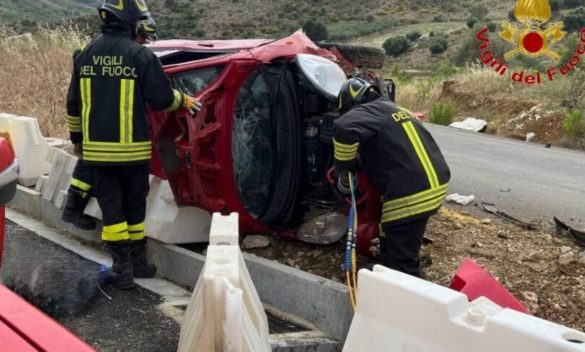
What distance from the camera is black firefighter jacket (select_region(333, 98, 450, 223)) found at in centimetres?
364

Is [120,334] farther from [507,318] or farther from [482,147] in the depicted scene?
[482,147]

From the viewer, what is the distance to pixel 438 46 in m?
40.0

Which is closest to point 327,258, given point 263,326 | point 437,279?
point 437,279

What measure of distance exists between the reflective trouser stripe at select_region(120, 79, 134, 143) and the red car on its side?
0.31 metres

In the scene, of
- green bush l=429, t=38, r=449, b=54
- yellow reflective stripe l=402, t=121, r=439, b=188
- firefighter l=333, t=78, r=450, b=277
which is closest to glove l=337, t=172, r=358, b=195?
firefighter l=333, t=78, r=450, b=277

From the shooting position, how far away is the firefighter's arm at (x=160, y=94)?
3.98 m

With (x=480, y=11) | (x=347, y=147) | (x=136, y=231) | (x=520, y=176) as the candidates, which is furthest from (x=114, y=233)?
(x=480, y=11)

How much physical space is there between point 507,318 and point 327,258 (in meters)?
2.27

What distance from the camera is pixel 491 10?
4859cm

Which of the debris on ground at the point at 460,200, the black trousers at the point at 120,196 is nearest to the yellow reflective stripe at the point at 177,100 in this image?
the black trousers at the point at 120,196

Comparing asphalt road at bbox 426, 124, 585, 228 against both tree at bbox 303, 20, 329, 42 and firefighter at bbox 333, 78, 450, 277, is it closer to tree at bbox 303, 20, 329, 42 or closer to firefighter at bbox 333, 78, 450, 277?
firefighter at bbox 333, 78, 450, 277

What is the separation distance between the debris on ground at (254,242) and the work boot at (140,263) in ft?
2.23

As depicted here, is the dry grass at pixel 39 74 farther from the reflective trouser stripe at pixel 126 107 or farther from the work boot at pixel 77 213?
the reflective trouser stripe at pixel 126 107

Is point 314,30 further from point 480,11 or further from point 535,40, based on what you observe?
point 535,40
